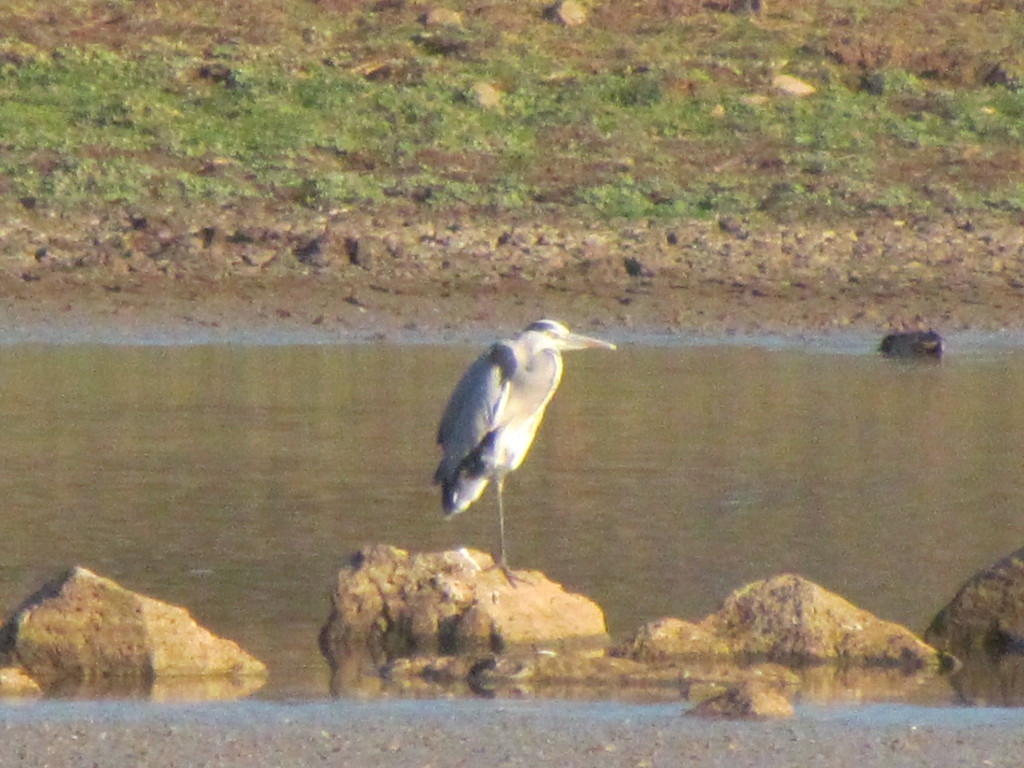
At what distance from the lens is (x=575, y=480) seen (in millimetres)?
10945

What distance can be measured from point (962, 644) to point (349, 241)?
10.8 meters

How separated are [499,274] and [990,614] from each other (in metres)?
10.2

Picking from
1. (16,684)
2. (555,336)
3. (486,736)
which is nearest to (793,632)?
(486,736)

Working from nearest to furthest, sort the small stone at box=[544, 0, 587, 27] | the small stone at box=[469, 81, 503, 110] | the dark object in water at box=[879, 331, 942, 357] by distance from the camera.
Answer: the dark object in water at box=[879, 331, 942, 357], the small stone at box=[469, 81, 503, 110], the small stone at box=[544, 0, 587, 27]

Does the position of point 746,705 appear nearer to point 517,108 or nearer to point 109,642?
point 109,642

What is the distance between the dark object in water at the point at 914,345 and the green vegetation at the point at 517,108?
9.49 feet

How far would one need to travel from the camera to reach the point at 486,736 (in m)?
5.87

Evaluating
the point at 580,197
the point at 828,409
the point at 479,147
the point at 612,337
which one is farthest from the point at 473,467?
the point at 479,147

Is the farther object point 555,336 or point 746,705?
point 555,336

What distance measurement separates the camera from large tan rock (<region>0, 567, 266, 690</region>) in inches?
271

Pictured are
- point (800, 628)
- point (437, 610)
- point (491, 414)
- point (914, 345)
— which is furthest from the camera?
point (914, 345)

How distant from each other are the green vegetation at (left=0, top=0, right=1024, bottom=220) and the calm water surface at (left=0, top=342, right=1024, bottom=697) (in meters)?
2.97

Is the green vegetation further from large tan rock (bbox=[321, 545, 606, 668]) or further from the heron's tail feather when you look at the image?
large tan rock (bbox=[321, 545, 606, 668])

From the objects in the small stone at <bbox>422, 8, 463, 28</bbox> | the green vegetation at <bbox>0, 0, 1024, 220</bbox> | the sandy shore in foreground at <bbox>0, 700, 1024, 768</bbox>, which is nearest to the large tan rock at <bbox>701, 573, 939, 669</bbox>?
the sandy shore in foreground at <bbox>0, 700, 1024, 768</bbox>
